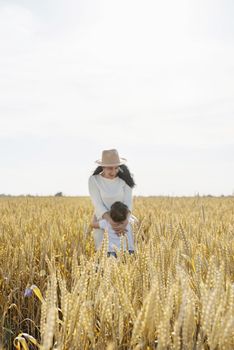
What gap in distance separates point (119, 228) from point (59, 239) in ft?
1.62

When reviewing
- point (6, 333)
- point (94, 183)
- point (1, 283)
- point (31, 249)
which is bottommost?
point (6, 333)

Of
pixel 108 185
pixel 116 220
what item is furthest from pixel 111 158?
pixel 116 220

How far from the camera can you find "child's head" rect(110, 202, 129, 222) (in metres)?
3.74

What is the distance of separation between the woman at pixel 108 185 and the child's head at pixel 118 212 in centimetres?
12

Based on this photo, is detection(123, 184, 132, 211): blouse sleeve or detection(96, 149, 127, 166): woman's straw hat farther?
detection(123, 184, 132, 211): blouse sleeve

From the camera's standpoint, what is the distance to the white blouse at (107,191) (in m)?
4.00

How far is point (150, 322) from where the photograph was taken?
4.04 feet

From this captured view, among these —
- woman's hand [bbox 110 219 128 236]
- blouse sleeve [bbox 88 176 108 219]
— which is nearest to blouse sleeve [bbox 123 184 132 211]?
blouse sleeve [bbox 88 176 108 219]

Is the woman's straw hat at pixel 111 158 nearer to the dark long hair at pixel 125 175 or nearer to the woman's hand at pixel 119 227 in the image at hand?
the dark long hair at pixel 125 175

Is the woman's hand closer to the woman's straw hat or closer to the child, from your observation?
the child

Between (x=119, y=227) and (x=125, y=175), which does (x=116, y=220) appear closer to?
(x=119, y=227)

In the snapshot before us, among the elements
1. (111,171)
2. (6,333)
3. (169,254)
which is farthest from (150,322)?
(111,171)

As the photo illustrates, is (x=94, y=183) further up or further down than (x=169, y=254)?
further up

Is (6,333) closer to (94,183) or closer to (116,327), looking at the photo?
(116,327)
